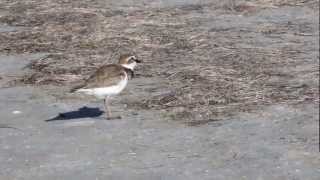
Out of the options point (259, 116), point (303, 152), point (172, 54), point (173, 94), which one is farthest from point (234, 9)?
point (303, 152)

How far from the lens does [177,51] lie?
18.5 meters

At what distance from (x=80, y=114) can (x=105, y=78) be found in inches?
31.7

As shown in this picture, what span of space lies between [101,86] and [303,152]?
10.6ft

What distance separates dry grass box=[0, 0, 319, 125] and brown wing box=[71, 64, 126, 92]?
728 mm

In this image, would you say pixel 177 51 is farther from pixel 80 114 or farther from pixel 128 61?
pixel 80 114

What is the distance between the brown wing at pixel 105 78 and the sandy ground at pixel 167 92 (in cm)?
48

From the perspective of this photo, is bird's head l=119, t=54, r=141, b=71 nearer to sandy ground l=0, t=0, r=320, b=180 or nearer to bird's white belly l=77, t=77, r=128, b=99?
sandy ground l=0, t=0, r=320, b=180

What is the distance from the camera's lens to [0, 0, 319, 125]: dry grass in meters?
14.8

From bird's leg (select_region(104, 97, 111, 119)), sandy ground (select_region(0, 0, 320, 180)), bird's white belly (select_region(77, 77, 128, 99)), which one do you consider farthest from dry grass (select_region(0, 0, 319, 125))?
bird's white belly (select_region(77, 77, 128, 99))

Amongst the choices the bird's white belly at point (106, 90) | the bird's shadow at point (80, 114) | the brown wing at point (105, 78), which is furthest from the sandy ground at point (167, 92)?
the brown wing at point (105, 78)

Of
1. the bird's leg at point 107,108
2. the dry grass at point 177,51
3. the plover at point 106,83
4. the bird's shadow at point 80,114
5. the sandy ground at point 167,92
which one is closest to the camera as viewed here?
the sandy ground at point 167,92

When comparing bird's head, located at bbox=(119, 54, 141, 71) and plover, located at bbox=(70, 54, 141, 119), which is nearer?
plover, located at bbox=(70, 54, 141, 119)

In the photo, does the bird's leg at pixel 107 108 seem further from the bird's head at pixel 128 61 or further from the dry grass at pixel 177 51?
the bird's head at pixel 128 61

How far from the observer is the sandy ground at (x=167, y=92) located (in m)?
11.8
